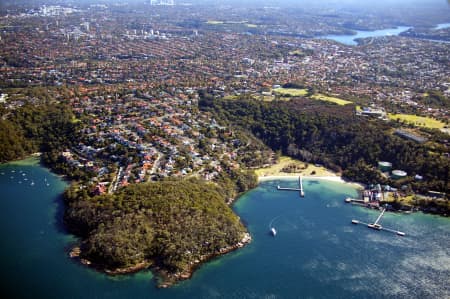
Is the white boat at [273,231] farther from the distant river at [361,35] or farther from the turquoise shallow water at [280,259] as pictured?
the distant river at [361,35]

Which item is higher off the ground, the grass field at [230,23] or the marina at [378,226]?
the grass field at [230,23]

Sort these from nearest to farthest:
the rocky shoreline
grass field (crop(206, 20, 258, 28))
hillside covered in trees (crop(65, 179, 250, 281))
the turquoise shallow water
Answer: the turquoise shallow water < the rocky shoreline < hillside covered in trees (crop(65, 179, 250, 281)) < grass field (crop(206, 20, 258, 28))

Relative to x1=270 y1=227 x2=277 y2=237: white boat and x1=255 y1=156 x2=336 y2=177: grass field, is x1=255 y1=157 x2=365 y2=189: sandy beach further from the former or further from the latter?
x1=270 y1=227 x2=277 y2=237: white boat

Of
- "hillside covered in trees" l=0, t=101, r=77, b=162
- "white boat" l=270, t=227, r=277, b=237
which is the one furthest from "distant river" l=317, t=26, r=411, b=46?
"white boat" l=270, t=227, r=277, b=237

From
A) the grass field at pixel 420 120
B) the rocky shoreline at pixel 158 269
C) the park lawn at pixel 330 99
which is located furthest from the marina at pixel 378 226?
the park lawn at pixel 330 99

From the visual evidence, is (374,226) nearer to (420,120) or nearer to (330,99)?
(420,120)

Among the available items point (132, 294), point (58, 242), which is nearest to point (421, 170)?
point (132, 294)
